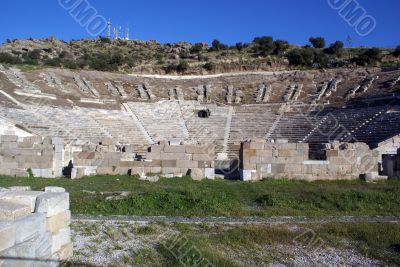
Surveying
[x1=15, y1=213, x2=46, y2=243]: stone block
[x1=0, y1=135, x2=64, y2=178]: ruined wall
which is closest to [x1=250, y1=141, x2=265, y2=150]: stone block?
[x1=0, y1=135, x2=64, y2=178]: ruined wall

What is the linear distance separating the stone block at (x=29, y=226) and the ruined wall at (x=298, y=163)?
10.8 meters

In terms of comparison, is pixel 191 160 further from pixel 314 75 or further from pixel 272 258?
pixel 314 75

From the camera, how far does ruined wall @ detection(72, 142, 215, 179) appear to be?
16.5 meters

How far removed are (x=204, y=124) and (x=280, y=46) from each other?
3885 centimetres

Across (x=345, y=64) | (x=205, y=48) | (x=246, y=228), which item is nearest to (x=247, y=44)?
(x=205, y=48)

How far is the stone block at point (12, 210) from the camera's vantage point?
4.85m

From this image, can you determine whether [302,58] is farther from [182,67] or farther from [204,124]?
[204,124]

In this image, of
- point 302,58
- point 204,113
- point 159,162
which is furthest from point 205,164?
point 302,58

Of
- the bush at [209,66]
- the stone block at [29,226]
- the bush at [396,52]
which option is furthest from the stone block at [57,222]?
the bush at [396,52]

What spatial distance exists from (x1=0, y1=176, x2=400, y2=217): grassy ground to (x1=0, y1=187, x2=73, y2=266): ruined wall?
361cm

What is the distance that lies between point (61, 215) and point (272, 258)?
3.25m

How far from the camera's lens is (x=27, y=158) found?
55.2 ft

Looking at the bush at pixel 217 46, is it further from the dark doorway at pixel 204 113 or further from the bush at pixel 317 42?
the dark doorway at pixel 204 113

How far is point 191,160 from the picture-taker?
652 inches
